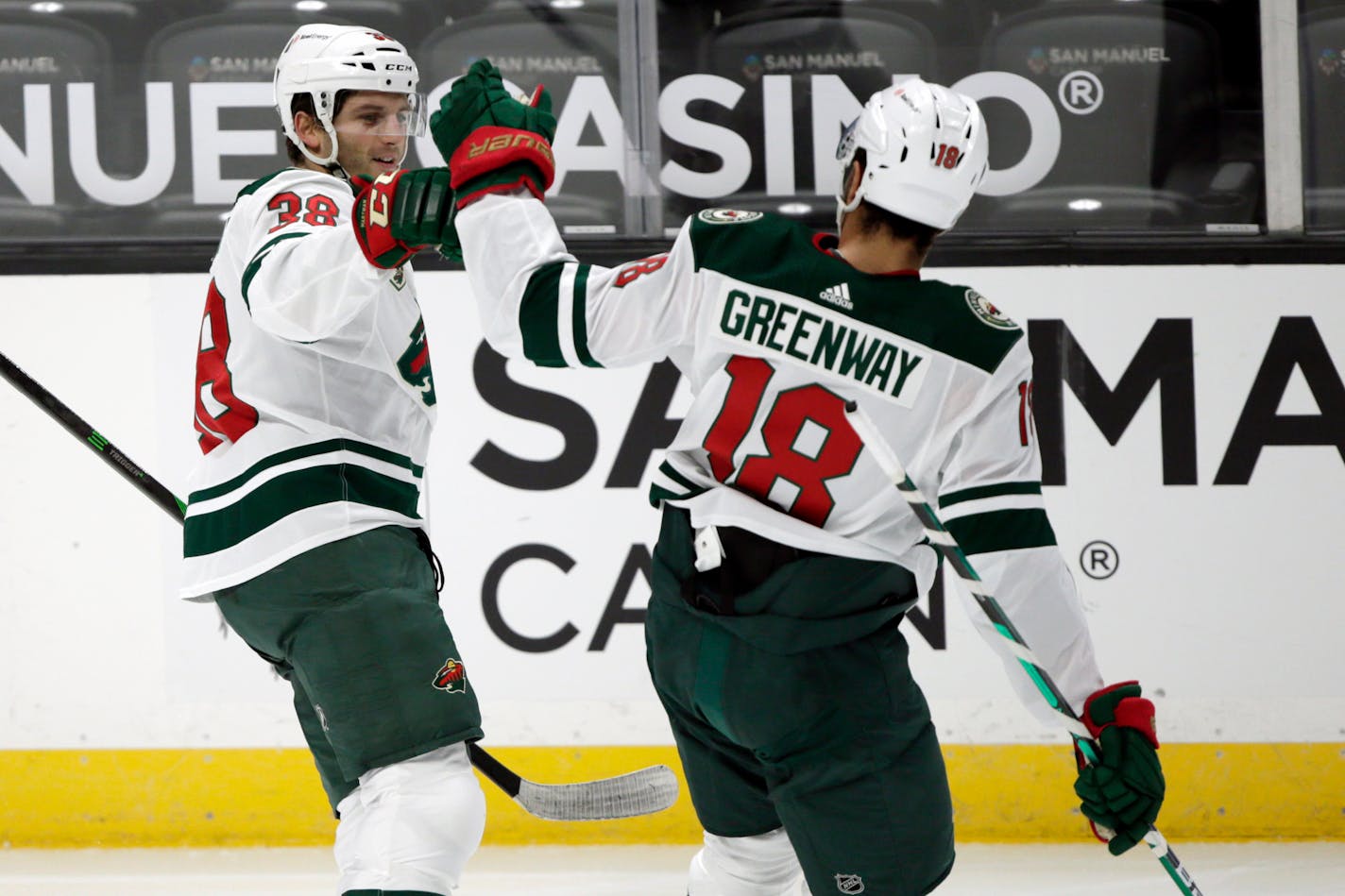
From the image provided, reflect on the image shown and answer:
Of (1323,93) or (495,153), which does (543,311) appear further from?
(1323,93)

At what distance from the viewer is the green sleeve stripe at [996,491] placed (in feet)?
5.94

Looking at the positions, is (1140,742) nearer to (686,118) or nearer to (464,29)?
(686,118)

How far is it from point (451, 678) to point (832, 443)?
0.57 meters

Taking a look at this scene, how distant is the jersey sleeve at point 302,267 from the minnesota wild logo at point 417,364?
195mm

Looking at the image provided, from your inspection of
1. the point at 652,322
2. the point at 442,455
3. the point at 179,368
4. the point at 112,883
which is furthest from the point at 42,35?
the point at 652,322

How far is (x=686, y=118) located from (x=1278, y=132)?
4.36ft

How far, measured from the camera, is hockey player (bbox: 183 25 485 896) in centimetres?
187

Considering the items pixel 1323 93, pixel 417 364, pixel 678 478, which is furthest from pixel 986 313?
pixel 1323 93

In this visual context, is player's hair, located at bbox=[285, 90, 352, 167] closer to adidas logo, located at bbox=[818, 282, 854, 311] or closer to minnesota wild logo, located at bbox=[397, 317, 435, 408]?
minnesota wild logo, located at bbox=[397, 317, 435, 408]

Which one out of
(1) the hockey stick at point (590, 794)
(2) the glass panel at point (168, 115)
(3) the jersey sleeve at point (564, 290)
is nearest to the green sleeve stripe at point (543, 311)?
(3) the jersey sleeve at point (564, 290)

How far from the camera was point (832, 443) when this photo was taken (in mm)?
1757

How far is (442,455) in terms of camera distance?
11.4ft

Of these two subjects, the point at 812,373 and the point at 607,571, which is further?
the point at 607,571

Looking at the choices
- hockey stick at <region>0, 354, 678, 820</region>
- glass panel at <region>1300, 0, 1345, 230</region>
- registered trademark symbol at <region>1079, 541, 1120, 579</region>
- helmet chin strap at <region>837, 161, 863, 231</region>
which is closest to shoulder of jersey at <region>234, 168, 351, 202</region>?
helmet chin strap at <region>837, 161, 863, 231</region>
